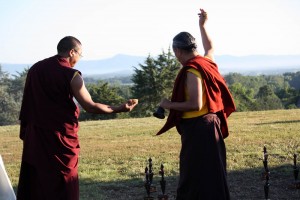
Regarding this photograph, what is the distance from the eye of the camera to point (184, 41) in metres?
4.68

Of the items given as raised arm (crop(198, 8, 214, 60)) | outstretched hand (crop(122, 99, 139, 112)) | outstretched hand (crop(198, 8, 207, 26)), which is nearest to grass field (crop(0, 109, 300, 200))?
outstretched hand (crop(122, 99, 139, 112))

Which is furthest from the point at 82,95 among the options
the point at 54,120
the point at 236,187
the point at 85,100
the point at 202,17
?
the point at 236,187

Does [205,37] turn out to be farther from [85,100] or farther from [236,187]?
[236,187]

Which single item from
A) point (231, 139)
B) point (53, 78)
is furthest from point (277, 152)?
point (53, 78)

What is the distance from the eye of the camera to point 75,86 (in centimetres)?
478

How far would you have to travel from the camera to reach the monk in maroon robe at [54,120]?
481cm

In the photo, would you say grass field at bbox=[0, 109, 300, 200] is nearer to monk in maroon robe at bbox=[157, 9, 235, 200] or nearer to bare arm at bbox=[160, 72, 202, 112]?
monk in maroon robe at bbox=[157, 9, 235, 200]

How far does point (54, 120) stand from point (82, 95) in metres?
0.39

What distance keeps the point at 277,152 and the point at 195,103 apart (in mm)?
6500

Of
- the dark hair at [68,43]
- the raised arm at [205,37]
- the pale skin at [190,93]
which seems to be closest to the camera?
the pale skin at [190,93]

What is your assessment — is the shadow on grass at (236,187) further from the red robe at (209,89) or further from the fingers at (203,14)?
the fingers at (203,14)

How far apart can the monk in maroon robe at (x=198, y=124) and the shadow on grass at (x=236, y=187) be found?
2.55 meters

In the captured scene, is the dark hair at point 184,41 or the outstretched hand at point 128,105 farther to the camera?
the outstretched hand at point 128,105

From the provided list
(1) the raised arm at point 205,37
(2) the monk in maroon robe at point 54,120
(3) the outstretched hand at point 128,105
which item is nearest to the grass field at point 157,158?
(2) the monk in maroon robe at point 54,120
